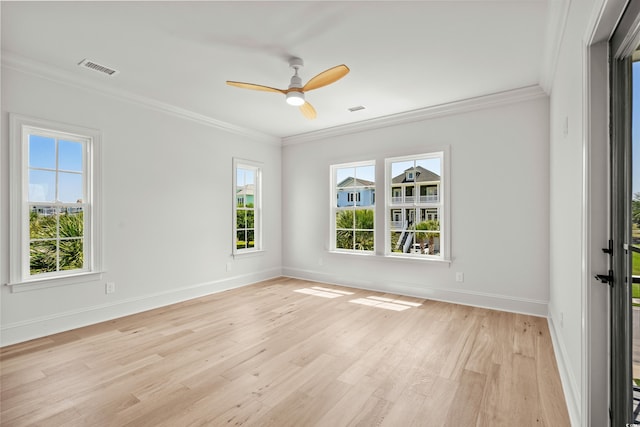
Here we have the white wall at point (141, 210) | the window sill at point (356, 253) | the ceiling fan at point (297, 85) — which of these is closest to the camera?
the ceiling fan at point (297, 85)

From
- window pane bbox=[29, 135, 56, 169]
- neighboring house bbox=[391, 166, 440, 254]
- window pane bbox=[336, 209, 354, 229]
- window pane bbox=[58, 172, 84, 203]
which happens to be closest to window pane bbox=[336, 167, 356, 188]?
window pane bbox=[336, 209, 354, 229]

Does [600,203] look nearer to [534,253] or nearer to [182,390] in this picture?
[534,253]

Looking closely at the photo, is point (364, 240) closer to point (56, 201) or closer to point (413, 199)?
point (413, 199)

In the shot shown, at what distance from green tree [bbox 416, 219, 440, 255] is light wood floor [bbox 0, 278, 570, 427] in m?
1.11

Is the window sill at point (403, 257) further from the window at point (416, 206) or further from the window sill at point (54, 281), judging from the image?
the window sill at point (54, 281)

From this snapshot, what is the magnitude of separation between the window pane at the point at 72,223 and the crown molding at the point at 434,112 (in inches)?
142

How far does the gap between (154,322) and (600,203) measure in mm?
4097

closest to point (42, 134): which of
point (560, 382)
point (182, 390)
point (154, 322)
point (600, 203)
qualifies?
point (154, 322)

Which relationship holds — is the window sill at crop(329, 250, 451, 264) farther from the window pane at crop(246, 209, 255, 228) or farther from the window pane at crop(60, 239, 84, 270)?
the window pane at crop(60, 239, 84, 270)

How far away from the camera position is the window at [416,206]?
4535mm

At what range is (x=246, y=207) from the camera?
18.3 ft

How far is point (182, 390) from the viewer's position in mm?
Result: 2191

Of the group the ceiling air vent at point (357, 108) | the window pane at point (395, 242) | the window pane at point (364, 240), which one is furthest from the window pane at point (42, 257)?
the window pane at point (395, 242)

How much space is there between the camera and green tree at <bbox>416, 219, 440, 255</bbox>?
456 cm
